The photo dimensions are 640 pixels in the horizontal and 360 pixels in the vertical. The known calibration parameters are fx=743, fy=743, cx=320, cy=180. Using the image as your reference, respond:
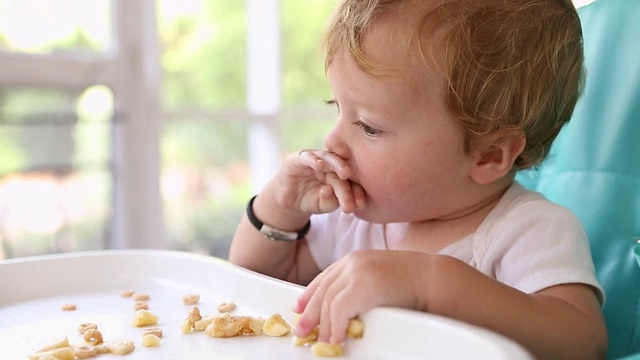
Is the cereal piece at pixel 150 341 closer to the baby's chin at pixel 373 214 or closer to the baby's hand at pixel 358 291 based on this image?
the baby's hand at pixel 358 291

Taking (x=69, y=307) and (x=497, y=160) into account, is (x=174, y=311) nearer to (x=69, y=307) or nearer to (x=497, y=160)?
(x=69, y=307)

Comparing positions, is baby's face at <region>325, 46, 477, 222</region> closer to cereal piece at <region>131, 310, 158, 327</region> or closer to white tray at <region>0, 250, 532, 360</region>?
white tray at <region>0, 250, 532, 360</region>

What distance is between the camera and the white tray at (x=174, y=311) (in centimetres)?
66

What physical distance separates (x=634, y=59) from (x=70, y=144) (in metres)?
1.47

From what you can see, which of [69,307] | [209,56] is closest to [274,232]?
[69,307]

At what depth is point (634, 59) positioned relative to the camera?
1.05 meters

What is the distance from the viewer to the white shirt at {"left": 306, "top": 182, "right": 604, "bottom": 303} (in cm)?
84

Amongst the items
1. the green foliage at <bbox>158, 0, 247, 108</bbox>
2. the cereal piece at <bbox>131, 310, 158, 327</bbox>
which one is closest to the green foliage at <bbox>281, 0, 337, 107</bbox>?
the green foliage at <bbox>158, 0, 247, 108</bbox>

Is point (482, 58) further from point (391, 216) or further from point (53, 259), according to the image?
point (53, 259)

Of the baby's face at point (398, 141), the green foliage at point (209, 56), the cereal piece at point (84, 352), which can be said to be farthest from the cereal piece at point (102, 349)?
the green foliage at point (209, 56)

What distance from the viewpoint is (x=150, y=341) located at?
75cm

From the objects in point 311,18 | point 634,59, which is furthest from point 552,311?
point 311,18

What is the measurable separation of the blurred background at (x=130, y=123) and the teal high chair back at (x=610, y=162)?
58 centimetres

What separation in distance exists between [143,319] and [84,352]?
12cm
